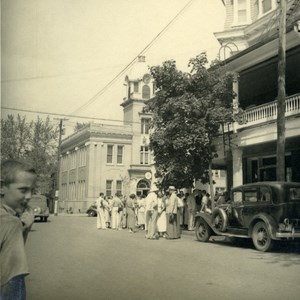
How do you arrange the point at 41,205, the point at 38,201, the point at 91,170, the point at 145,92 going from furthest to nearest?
the point at 145,92, the point at 91,170, the point at 38,201, the point at 41,205

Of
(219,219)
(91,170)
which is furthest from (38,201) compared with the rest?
(91,170)

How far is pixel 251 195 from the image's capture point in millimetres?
10922

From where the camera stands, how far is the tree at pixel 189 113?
15047mm

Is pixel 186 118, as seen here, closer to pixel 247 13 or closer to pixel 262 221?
pixel 262 221

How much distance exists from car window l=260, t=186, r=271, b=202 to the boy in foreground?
28.7 feet

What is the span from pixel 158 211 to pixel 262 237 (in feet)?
15.6

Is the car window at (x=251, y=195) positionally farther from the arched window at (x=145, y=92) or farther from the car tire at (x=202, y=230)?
the arched window at (x=145, y=92)

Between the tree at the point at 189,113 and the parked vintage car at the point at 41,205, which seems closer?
the tree at the point at 189,113

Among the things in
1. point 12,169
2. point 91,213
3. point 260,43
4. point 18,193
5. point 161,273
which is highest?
point 260,43

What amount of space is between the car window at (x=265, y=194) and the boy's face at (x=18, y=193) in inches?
345

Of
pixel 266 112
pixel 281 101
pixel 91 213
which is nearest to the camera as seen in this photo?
pixel 281 101

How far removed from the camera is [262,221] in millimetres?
10070

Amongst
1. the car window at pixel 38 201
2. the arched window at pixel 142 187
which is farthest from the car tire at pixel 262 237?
→ the arched window at pixel 142 187

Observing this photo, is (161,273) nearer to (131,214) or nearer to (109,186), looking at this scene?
(131,214)
